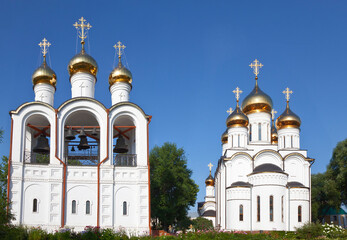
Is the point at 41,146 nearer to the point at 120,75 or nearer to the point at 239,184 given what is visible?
the point at 120,75

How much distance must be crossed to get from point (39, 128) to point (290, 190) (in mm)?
19179

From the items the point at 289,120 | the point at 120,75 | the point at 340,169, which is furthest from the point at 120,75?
the point at 340,169

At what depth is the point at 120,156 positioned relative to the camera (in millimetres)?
19922

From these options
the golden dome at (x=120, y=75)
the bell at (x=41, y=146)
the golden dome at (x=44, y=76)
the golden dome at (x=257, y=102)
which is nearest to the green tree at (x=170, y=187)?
the golden dome at (x=257, y=102)

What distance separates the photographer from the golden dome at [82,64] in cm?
2177

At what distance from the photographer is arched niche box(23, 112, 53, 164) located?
19.0 metres

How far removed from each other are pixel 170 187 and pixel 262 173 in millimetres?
7190

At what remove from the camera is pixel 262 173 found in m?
30.3

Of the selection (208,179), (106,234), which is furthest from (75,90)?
(208,179)

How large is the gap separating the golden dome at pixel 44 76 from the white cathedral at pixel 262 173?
589 inches

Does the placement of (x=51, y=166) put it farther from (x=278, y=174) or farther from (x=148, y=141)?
(x=278, y=174)

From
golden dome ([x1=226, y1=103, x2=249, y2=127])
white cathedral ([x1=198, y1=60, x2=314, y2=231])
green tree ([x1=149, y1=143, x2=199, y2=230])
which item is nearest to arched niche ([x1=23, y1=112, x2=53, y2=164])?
green tree ([x1=149, y1=143, x2=199, y2=230])

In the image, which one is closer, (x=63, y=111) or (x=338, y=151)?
(x=63, y=111)

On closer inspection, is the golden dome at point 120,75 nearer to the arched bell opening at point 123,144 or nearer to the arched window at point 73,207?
the arched bell opening at point 123,144
